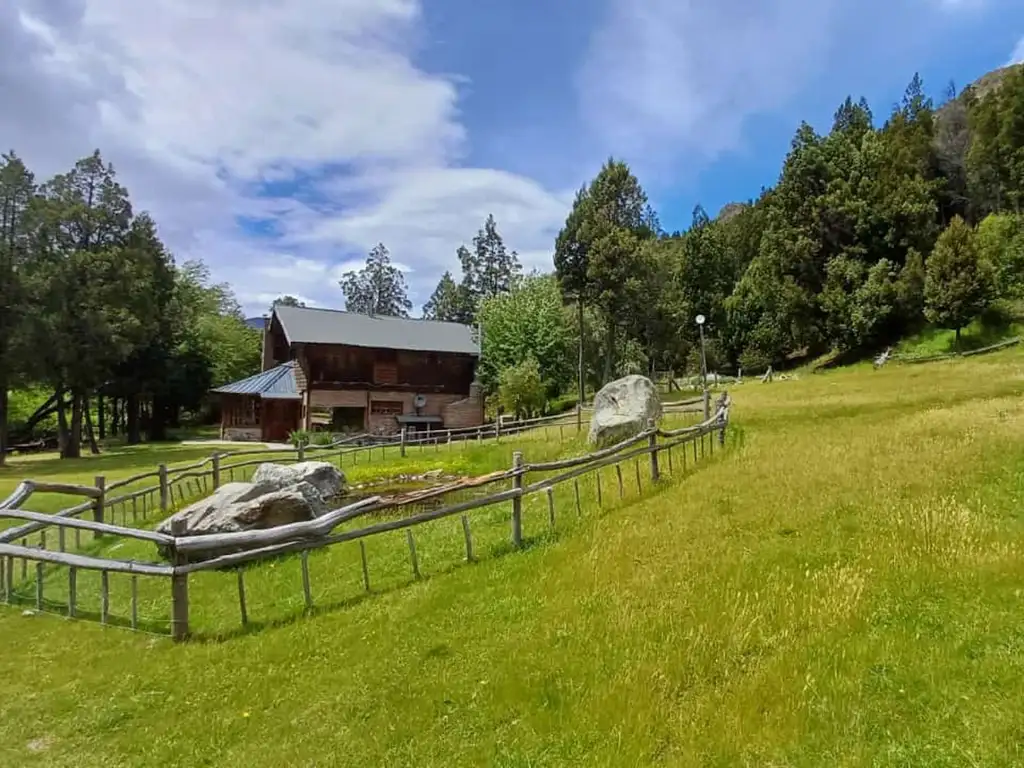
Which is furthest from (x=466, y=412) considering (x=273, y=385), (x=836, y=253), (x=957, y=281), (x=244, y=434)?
(x=957, y=281)

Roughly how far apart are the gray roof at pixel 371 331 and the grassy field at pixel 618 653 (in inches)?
1275

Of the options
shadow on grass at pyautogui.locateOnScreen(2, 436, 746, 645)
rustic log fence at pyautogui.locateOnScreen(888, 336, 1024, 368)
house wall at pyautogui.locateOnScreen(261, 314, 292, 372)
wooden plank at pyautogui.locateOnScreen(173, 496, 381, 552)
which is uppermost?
house wall at pyautogui.locateOnScreen(261, 314, 292, 372)

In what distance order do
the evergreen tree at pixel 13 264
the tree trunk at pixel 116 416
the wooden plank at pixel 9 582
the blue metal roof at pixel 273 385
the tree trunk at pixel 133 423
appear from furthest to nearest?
1. the tree trunk at pixel 116 416
2. the tree trunk at pixel 133 423
3. the blue metal roof at pixel 273 385
4. the evergreen tree at pixel 13 264
5. the wooden plank at pixel 9 582

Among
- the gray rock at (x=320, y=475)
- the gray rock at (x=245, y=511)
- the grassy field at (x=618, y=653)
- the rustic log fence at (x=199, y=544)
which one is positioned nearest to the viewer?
the grassy field at (x=618, y=653)

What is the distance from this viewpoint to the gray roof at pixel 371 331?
41.2 m

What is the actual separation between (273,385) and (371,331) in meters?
6.99

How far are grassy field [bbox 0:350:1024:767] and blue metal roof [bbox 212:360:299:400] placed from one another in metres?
34.9

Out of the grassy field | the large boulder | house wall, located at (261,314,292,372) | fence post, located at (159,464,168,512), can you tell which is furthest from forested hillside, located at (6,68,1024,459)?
the grassy field

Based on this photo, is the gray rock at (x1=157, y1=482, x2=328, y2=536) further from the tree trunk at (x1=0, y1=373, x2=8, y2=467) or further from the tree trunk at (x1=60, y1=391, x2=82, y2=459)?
the tree trunk at (x1=60, y1=391, x2=82, y2=459)

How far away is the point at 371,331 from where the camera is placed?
43.8 m

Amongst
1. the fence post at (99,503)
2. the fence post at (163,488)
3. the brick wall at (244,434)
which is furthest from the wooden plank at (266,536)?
the brick wall at (244,434)

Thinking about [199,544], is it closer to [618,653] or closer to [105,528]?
[105,528]

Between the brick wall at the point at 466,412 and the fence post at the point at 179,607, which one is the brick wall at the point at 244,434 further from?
the fence post at the point at 179,607

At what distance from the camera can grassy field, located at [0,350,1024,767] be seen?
15.6 ft
